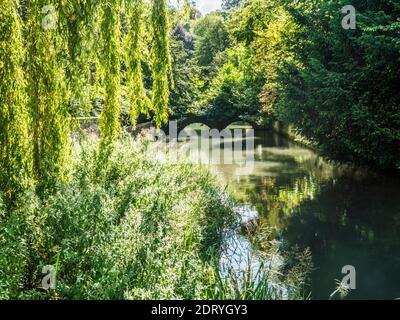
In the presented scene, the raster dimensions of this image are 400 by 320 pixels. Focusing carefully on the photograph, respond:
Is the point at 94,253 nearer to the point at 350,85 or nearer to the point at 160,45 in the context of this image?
the point at 160,45

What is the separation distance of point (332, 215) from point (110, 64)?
7907 mm

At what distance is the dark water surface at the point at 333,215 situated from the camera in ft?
25.5

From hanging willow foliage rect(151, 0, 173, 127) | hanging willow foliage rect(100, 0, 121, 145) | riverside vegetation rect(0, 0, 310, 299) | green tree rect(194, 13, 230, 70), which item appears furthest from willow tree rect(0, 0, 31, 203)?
green tree rect(194, 13, 230, 70)

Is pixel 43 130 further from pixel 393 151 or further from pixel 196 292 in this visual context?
pixel 393 151

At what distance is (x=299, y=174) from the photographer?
18.2m

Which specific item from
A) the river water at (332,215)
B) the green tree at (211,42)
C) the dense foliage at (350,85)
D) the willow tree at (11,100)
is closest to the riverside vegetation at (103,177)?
the willow tree at (11,100)

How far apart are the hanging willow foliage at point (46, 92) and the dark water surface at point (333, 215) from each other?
4530 mm

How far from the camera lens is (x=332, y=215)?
11.9m

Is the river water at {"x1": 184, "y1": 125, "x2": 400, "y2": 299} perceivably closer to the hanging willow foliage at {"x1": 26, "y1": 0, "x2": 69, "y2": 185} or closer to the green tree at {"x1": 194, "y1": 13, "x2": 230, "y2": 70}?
the hanging willow foliage at {"x1": 26, "y1": 0, "x2": 69, "y2": 185}

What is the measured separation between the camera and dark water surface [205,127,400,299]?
25.5 ft

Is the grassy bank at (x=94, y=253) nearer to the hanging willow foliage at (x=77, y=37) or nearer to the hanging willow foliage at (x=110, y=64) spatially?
the hanging willow foliage at (x=110, y=64)
